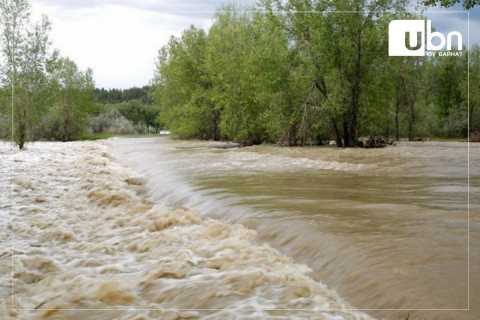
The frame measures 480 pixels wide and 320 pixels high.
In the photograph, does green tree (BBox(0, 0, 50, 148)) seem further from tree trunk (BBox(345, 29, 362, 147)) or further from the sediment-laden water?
the sediment-laden water

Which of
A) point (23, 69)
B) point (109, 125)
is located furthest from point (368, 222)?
point (109, 125)

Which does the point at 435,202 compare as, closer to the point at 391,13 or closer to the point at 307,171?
the point at 307,171

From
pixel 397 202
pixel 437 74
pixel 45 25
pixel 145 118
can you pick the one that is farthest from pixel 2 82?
pixel 145 118

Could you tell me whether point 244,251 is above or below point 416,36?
below

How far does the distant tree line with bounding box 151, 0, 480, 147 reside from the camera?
1845 cm

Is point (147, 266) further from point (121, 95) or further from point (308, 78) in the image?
point (121, 95)

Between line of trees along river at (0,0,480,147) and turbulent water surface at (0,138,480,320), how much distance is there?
8650 mm

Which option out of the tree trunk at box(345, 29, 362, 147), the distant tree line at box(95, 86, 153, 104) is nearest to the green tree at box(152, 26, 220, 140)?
the tree trunk at box(345, 29, 362, 147)

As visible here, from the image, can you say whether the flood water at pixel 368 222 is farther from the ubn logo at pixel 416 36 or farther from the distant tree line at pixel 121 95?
the distant tree line at pixel 121 95

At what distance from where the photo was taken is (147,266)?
13.8 feet

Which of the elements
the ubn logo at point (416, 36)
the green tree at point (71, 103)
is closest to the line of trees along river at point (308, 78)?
the ubn logo at point (416, 36)

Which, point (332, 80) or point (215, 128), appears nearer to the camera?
point (332, 80)

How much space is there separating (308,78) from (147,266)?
16.8 metres

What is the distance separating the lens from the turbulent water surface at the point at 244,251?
322 centimetres
